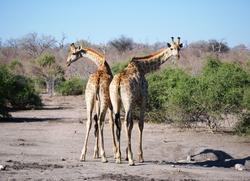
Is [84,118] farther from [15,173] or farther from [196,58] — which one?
[196,58]

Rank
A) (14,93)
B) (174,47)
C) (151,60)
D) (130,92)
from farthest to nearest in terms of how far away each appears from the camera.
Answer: (14,93) → (174,47) → (151,60) → (130,92)

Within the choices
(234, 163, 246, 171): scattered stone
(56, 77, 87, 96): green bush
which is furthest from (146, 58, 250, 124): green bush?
(56, 77, 87, 96): green bush

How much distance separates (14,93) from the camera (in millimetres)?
26859

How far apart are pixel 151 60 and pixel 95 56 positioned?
1.40m

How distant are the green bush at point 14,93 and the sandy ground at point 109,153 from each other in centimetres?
131

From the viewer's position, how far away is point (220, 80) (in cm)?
1938

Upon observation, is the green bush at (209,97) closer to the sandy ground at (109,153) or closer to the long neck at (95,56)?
the sandy ground at (109,153)

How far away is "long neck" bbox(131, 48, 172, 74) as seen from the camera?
13.3 meters

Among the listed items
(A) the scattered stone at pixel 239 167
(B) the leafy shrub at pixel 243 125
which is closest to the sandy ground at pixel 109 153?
(A) the scattered stone at pixel 239 167

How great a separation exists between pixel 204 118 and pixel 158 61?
22.5 ft

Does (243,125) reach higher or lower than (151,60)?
lower

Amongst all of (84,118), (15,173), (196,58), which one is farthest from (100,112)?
(196,58)

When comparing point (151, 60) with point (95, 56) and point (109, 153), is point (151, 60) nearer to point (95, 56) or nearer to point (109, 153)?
point (95, 56)

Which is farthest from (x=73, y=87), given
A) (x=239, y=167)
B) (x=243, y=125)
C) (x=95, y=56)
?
(x=239, y=167)
